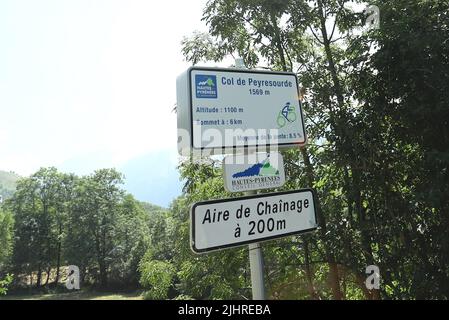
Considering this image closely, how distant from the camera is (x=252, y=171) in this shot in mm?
2025

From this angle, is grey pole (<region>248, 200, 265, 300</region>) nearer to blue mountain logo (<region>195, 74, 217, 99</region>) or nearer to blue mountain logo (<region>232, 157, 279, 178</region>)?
blue mountain logo (<region>232, 157, 279, 178</region>)

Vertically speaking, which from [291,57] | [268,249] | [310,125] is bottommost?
[268,249]

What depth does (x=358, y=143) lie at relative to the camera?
5.21 meters

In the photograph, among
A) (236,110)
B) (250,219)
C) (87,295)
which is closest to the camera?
(250,219)

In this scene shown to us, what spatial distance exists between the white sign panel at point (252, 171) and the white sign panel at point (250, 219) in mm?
87

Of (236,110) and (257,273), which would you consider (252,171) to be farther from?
(257,273)

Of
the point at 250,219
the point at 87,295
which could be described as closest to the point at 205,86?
the point at 250,219

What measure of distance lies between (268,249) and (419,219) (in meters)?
2.65

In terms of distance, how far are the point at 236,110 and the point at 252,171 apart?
347mm

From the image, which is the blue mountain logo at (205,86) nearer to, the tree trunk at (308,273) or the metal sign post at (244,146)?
the metal sign post at (244,146)

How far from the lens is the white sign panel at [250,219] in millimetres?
1777

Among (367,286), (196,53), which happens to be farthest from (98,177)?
(367,286)

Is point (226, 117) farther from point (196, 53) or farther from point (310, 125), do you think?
point (196, 53)

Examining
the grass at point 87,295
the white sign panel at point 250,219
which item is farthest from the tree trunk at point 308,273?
the grass at point 87,295
